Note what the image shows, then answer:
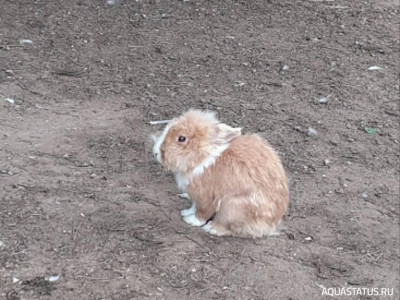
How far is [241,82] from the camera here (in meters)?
7.32

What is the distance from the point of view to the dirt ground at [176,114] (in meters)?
4.54

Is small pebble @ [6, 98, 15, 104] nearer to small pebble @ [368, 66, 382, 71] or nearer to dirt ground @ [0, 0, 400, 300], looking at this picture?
dirt ground @ [0, 0, 400, 300]

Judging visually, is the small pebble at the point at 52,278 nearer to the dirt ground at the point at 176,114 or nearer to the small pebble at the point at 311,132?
the dirt ground at the point at 176,114

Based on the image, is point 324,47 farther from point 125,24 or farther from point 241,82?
point 125,24

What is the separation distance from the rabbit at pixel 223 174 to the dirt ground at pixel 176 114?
0.18 meters

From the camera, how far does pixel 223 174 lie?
4.77 meters

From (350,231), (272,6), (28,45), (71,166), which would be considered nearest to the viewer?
(350,231)

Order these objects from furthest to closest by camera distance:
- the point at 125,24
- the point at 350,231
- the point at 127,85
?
the point at 125,24 < the point at 127,85 < the point at 350,231

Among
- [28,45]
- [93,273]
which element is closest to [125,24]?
[28,45]

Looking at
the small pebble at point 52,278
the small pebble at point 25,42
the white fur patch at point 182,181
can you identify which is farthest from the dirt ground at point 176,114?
the white fur patch at point 182,181

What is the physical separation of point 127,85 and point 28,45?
4.61 ft

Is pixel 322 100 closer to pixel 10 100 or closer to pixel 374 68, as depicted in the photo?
pixel 374 68

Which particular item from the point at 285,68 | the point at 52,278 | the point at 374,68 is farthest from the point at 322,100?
the point at 52,278

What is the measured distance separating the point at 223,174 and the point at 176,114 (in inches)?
75.8
